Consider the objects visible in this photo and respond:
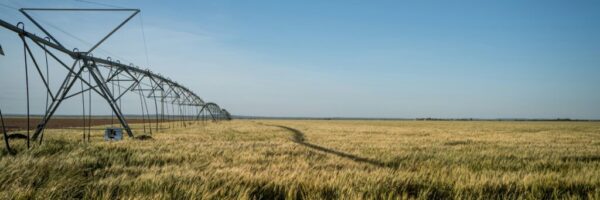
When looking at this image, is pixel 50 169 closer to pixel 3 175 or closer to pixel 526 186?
pixel 3 175

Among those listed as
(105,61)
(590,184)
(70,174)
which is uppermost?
(105,61)

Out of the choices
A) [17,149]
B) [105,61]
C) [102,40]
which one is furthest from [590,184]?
[105,61]

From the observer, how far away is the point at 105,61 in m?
17.4

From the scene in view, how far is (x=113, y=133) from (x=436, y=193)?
14817 millimetres

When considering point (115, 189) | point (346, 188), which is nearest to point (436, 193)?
point (346, 188)

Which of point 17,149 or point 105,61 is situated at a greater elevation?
point 105,61

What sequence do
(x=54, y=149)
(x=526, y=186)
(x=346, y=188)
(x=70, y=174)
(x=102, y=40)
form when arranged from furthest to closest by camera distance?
(x=102, y=40) → (x=54, y=149) → (x=526, y=186) → (x=70, y=174) → (x=346, y=188)

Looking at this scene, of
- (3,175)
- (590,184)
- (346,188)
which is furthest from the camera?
(590,184)

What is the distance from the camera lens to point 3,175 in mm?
4109

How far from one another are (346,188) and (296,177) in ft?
3.30

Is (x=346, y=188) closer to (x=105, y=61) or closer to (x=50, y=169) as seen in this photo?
(x=50, y=169)

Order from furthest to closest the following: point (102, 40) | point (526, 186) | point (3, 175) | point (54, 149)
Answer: point (102, 40), point (54, 149), point (526, 186), point (3, 175)

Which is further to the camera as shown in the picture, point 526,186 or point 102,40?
point 102,40

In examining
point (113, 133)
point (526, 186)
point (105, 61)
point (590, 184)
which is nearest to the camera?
point (526, 186)
